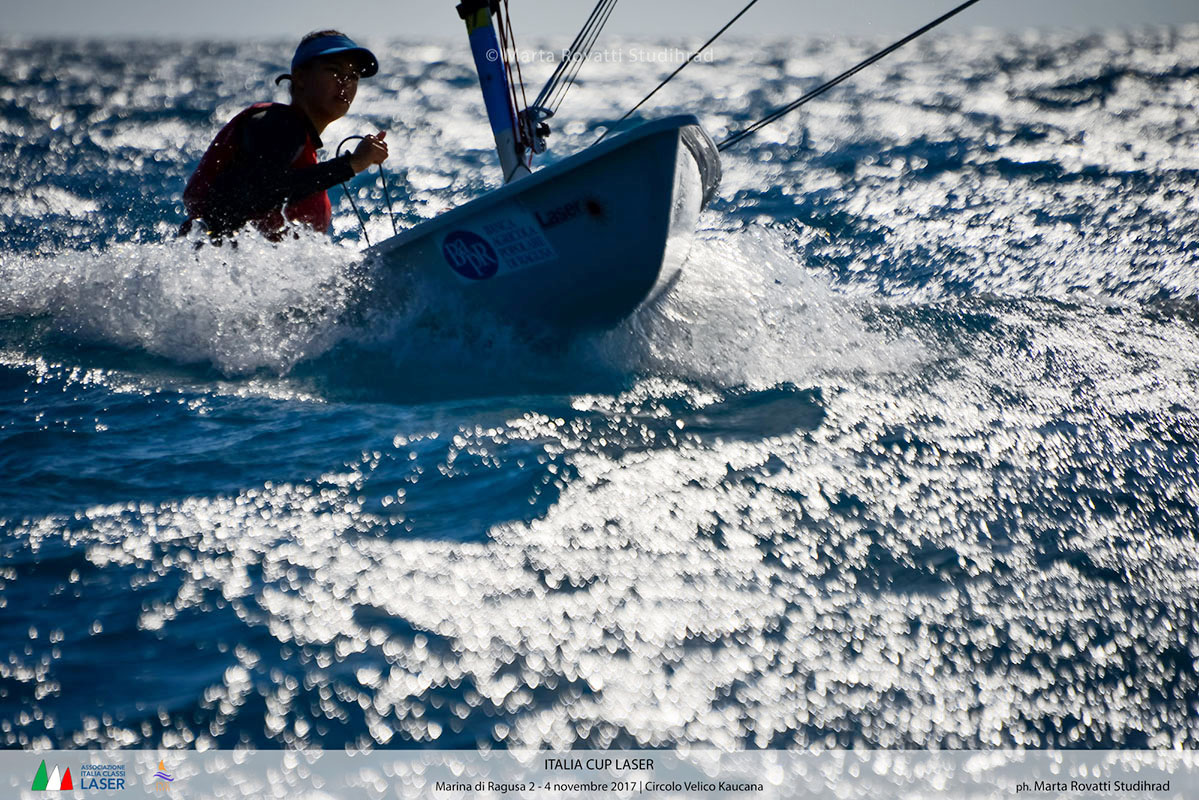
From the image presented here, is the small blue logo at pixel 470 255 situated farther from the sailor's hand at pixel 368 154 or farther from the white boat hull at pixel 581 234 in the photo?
the sailor's hand at pixel 368 154

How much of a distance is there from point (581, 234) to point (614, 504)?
1519 millimetres

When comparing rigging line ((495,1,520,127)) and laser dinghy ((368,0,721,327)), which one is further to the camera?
rigging line ((495,1,520,127))

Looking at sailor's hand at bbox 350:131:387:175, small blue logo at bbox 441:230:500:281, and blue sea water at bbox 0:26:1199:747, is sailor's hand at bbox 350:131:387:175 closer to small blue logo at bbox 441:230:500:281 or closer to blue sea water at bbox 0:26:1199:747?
blue sea water at bbox 0:26:1199:747

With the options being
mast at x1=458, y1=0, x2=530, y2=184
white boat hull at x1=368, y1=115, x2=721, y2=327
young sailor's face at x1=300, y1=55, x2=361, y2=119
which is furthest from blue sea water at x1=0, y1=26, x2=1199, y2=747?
mast at x1=458, y1=0, x2=530, y2=184

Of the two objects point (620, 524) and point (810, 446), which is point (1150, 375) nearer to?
point (810, 446)

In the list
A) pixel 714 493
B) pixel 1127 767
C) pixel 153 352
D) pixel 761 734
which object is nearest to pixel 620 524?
pixel 714 493

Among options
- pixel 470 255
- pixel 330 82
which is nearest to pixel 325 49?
pixel 330 82

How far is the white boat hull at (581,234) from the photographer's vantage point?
3.97 metres

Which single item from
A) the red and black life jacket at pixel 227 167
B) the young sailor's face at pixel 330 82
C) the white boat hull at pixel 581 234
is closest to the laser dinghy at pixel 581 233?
the white boat hull at pixel 581 234

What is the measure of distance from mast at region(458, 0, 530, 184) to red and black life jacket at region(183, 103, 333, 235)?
1127 mm

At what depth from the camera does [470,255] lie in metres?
4.40

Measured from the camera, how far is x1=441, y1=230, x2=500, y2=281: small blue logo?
4344 mm

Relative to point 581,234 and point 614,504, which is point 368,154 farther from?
point 614,504

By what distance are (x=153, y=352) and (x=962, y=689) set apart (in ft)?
13.1
